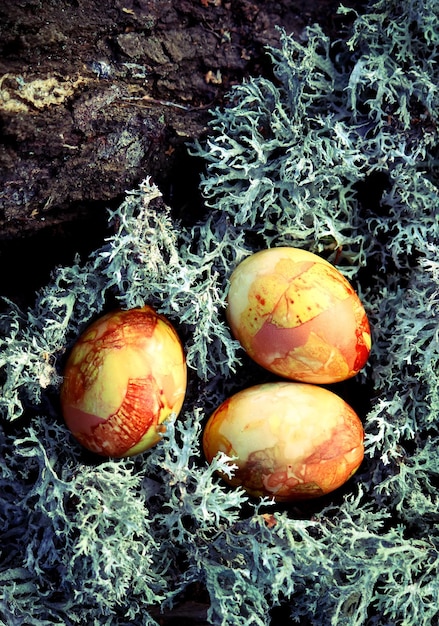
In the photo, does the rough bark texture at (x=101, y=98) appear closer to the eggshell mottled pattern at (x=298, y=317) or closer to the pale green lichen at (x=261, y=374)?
the pale green lichen at (x=261, y=374)

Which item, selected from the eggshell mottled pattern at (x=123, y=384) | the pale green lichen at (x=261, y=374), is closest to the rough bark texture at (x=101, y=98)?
the pale green lichen at (x=261, y=374)

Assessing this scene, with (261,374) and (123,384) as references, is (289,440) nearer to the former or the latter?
(261,374)

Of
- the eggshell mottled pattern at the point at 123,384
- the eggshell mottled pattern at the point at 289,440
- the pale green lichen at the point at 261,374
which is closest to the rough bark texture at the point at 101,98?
the pale green lichen at the point at 261,374

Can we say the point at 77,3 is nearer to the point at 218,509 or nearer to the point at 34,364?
the point at 34,364

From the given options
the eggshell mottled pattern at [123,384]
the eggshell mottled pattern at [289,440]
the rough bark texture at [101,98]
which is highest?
the rough bark texture at [101,98]

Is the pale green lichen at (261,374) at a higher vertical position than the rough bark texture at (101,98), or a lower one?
lower

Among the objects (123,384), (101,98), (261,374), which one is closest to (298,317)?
(261,374)
